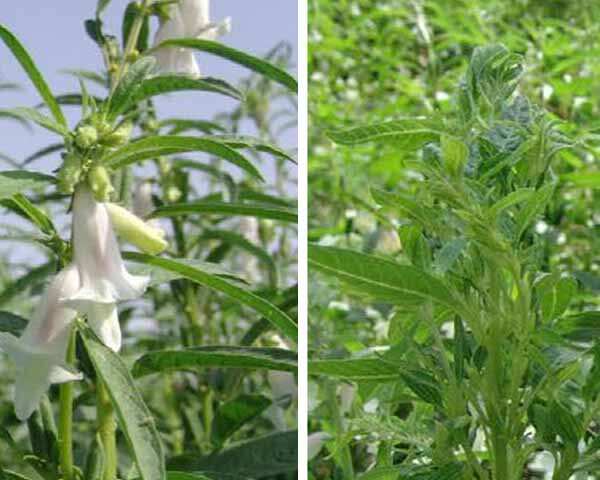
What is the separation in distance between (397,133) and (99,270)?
185 millimetres

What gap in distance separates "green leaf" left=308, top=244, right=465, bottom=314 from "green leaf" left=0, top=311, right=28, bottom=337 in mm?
240

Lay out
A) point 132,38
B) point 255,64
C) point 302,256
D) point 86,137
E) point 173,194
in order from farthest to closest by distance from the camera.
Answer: point 173,194 < point 302,256 < point 132,38 < point 255,64 < point 86,137

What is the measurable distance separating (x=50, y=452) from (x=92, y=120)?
264 millimetres

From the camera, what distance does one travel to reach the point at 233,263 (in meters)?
1.62

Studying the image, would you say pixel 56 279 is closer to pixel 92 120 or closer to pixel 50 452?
pixel 92 120

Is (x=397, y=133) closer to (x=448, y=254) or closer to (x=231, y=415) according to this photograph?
(x=448, y=254)

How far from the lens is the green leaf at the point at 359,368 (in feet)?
2.40

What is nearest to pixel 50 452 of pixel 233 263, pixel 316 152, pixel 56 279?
pixel 56 279

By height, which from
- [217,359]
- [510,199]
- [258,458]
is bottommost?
[258,458]

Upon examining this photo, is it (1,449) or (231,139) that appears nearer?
(231,139)

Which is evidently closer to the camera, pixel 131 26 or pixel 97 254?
pixel 97 254

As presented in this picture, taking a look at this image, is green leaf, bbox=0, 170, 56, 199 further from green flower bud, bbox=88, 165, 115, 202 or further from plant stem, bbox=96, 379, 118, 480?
plant stem, bbox=96, 379, 118, 480

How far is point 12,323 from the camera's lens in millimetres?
880

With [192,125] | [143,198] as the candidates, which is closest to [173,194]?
[143,198]
